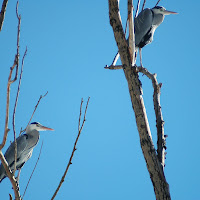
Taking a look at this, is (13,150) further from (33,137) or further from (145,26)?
(145,26)

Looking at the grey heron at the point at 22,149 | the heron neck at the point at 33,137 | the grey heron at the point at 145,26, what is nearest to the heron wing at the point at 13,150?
the grey heron at the point at 22,149

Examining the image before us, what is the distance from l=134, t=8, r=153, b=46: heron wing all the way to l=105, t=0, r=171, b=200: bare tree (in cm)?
322

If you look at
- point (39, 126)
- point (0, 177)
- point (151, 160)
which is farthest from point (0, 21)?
point (39, 126)

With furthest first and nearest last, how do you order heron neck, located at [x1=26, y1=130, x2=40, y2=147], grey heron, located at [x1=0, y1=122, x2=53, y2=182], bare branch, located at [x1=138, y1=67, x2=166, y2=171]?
heron neck, located at [x1=26, y1=130, x2=40, y2=147] < grey heron, located at [x1=0, y1=122, x2=53, y2=182] < bare branch, located at [x1=138, y1=67, x2=166, y2=171]

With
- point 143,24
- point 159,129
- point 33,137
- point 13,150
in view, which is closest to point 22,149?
point 13,150

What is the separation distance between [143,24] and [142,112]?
3944 millimetres

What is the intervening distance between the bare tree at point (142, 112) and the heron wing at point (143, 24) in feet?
10.6

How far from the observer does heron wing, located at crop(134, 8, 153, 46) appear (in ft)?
19.2

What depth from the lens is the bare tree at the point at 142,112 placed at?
208 cm

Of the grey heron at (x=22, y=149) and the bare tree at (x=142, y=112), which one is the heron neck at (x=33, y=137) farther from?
the bare tree at (x=142, y=112)

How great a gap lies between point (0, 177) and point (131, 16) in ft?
12.0

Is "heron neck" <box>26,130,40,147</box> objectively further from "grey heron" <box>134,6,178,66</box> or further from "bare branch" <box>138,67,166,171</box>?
"bare branch" <box>138,67,166,171</box>

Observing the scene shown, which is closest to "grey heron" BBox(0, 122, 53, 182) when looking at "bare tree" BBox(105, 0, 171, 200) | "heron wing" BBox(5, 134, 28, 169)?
"heron wing" BBox(5, 134, 28, 169)

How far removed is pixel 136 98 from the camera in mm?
2328
